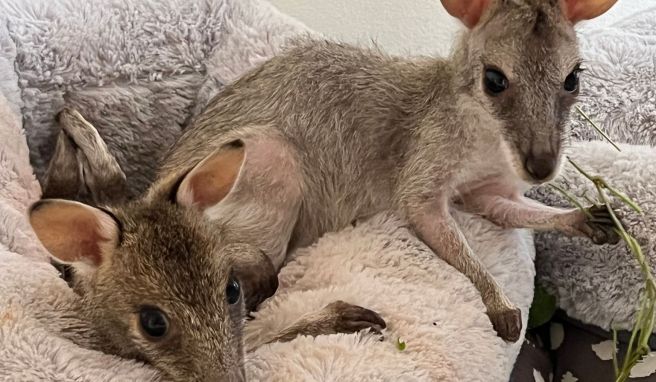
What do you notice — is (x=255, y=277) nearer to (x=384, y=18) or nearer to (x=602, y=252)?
(x=602, y=252)

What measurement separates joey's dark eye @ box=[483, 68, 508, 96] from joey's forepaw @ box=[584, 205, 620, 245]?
34cm

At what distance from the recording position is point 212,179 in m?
1.52

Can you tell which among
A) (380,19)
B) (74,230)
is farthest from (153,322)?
(380,19)

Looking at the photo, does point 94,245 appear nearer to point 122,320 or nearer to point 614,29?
point 122,320

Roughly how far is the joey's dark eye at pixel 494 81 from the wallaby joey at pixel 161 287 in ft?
1.53

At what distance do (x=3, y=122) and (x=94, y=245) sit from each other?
485 millimetres

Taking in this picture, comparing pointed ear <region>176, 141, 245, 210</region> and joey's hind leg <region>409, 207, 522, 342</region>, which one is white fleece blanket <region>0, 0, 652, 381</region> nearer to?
joey's hind leg <region>409, 207, 522, 342</region>

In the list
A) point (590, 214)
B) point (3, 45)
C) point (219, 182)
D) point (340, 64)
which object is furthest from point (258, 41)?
point (590, 214)

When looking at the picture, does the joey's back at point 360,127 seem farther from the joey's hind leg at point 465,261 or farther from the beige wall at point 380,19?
the beige wall at point 380,19

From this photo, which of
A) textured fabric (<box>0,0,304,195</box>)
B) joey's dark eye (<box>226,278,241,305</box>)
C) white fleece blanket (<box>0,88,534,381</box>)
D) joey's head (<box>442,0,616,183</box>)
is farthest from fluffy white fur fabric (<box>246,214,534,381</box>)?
textured fabric (<box>0,0,304,195</box>)

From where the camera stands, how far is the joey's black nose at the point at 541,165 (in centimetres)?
156

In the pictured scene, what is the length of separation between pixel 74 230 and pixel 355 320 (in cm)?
50

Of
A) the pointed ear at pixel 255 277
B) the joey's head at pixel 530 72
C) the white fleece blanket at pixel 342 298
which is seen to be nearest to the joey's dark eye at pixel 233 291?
the white fleece blanket at pixel 342 298

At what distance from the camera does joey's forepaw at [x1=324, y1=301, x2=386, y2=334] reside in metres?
1.56
